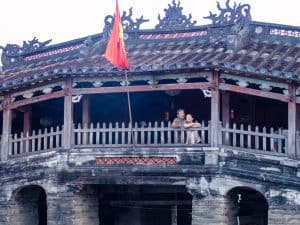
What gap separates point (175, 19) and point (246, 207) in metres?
5.35

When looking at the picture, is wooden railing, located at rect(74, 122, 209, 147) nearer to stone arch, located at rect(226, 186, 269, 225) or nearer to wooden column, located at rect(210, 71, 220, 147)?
wooden column, located at rect(210, 71, 220, 147)

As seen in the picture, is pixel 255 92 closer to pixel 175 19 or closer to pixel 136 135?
pixel 136 135

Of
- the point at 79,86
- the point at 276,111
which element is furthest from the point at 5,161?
the point at 276,111

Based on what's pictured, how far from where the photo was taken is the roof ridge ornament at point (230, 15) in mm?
15891

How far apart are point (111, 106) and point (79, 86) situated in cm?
254

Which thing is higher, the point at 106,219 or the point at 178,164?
the point at 178,164

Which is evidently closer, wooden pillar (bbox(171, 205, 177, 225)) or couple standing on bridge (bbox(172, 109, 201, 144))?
couple standing on bridge (bbox(172, 109, 201, 144))

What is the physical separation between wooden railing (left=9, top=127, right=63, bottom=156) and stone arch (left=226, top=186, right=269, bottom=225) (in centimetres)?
414

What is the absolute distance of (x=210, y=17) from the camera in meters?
16.4

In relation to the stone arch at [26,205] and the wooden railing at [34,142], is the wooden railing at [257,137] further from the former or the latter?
the stone arch at [26,205]

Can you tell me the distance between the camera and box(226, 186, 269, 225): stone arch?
45.1 feet

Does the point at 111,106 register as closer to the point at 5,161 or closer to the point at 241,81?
the point at 5,161

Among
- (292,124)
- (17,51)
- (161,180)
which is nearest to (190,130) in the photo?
(161,180)

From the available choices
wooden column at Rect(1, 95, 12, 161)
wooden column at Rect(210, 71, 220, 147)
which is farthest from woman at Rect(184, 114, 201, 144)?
wooden column at Rect(1, 95, 12, 161)
